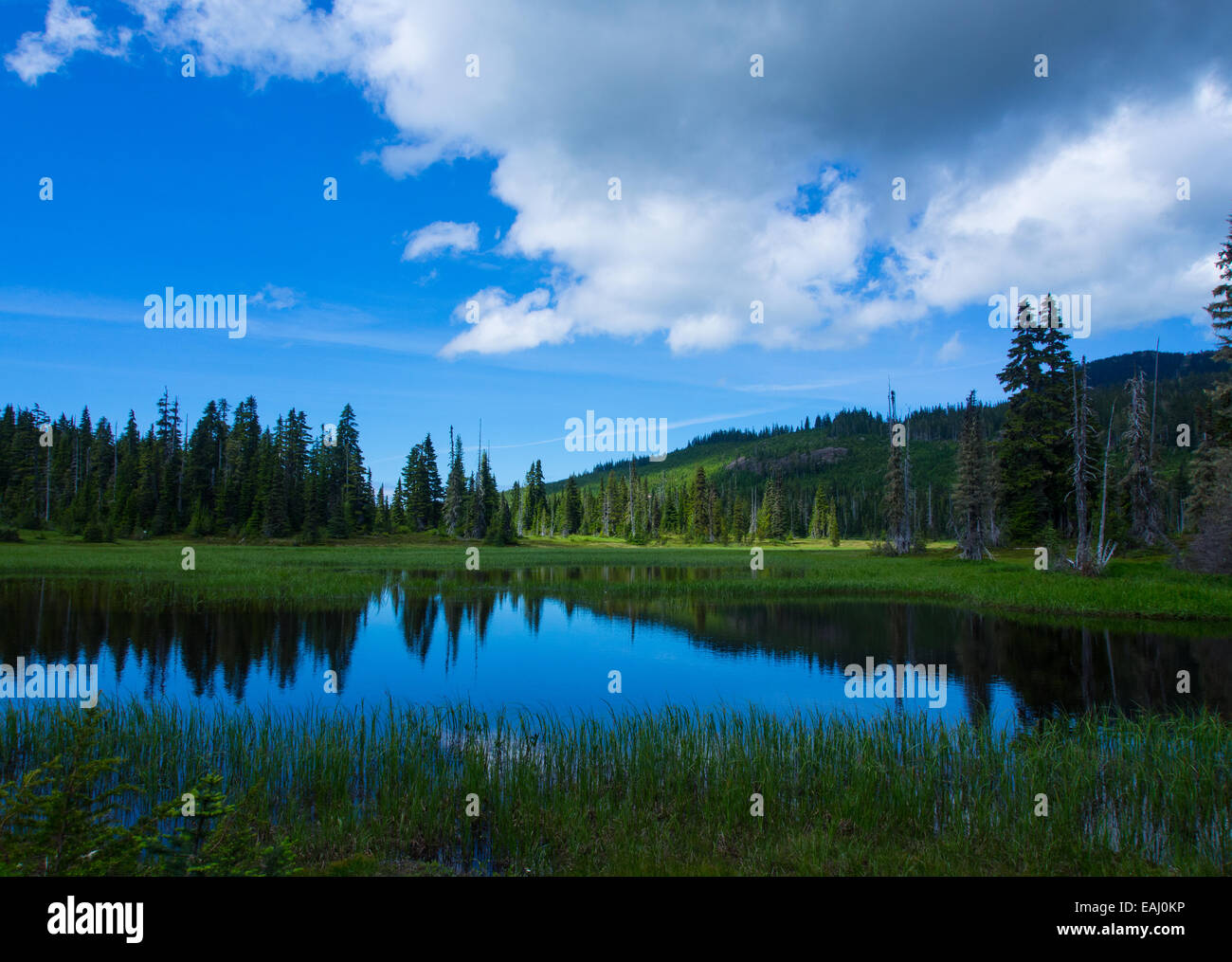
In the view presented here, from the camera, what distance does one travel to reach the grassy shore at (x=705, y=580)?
101 ft

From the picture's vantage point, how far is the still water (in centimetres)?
1786

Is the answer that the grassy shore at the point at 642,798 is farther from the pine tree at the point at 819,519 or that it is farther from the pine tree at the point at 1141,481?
the pine tree at the point at 819,519

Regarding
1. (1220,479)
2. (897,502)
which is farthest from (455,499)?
(1220,479)

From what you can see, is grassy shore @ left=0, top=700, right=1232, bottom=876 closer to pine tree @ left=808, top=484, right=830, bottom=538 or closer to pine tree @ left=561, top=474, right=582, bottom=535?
pine tree @ left=561, top=474, right=582, bottom=535

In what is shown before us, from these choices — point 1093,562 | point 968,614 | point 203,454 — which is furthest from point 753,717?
point 203,454

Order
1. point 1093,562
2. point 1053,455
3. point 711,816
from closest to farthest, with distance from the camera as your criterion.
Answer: point 711,816, point 1093,562, point 1053,455

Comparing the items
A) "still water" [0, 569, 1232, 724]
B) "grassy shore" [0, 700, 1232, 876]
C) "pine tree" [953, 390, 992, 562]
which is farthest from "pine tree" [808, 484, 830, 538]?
"grassy shore" [0, 700, 1232, 876]

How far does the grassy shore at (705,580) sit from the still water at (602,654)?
2.64m

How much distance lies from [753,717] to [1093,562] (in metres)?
34.9

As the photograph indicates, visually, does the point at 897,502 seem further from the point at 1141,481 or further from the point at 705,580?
the point at 705,580

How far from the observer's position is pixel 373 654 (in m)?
23.1
